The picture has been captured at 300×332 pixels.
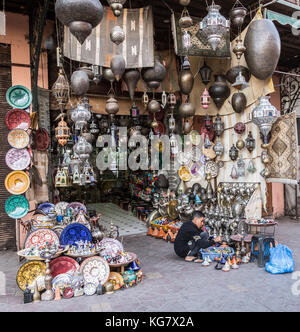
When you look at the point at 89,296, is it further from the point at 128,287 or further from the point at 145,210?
the point at 145,210

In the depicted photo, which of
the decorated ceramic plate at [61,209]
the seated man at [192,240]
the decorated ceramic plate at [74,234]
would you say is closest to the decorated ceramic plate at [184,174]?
the seated man at [192,240]

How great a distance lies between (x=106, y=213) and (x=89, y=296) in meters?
6.17

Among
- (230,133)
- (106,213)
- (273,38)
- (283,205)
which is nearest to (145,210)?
(106,213)

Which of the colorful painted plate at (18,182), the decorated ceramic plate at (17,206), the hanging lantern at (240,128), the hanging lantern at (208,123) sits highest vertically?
the hanging lantern at (208,123)

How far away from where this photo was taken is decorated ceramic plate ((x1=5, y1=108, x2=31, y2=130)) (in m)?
4.90

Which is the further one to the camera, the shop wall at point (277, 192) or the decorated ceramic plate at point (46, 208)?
the shop wall at point (277, 192)

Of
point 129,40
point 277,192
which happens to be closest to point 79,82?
point 129,40

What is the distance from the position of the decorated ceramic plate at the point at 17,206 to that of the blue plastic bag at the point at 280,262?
3.64 metres

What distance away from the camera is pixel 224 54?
18.0 ft

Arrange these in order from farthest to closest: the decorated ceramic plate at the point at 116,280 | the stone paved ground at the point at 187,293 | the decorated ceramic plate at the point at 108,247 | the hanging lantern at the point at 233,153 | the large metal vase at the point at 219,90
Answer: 1. the hanging lantern at the point at 233,153
2. the large metal vase at the point at 219,90
3. the decorated ceramic plate at the point at 108,247
4. the decorated ceramic plate at the point at 116,280
5. the stone paved ground at the point at 187,293

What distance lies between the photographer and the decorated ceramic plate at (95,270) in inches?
141

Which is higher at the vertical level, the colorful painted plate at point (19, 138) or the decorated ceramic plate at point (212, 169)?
the colorful painted plate at point (19, 138)

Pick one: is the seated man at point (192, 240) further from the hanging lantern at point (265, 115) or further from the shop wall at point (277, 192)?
the shop wall at point (277, 192)

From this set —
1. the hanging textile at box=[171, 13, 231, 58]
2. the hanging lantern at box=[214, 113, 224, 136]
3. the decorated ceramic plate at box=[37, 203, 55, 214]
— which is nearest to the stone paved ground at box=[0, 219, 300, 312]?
the decorated ceramic plate at box=[37, 203, 55, 214]
